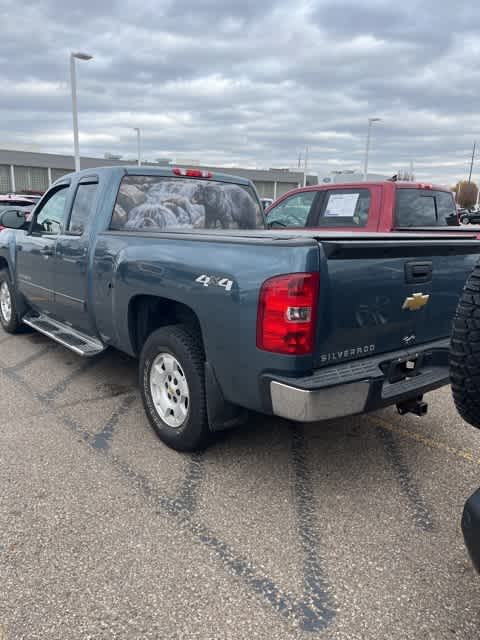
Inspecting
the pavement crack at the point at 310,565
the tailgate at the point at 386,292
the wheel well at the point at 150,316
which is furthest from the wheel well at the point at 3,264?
the tailgate at the point at 386,292

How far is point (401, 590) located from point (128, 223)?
318cm

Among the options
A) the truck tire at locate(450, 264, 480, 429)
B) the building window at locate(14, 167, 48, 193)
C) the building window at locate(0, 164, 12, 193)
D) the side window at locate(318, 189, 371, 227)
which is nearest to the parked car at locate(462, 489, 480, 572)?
the truck tire at locate(450, 264, 480, 429)

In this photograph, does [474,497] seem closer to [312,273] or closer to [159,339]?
[312,273]

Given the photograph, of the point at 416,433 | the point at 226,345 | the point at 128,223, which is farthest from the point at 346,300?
the point at 128,223

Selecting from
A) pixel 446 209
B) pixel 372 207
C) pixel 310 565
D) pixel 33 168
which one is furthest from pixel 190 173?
pixel 33 168

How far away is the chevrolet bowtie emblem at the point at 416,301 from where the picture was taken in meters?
3.02

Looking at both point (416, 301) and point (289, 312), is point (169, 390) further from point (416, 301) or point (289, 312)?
point (416, 301)

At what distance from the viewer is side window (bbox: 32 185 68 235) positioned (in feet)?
16.4

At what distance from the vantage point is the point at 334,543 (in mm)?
2623

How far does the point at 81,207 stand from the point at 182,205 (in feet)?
3.02

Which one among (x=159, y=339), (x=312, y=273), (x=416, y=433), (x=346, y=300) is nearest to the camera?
(x=312, y=273)

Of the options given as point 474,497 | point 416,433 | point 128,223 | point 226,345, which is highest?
point 128,223

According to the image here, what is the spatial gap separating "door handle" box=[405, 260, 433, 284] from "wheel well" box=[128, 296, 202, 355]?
1.41 metres

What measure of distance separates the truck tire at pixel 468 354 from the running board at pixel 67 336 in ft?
9.59
